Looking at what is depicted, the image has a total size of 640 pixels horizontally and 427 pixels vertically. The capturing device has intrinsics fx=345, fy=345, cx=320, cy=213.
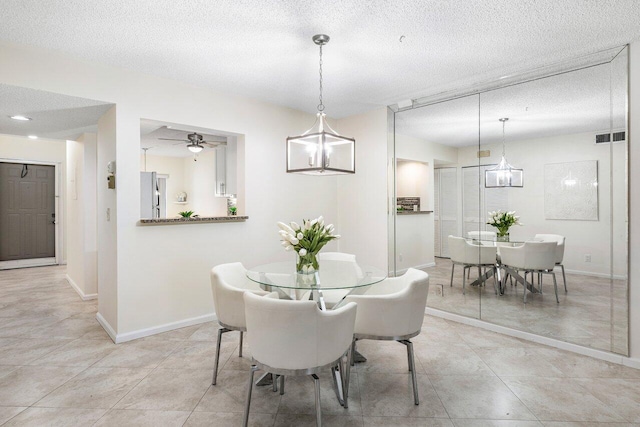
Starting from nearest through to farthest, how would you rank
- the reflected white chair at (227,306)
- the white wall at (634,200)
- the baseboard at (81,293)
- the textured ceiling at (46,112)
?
1. the reflected white chair at (227,306)
2. the white wall at (634,200)
3. the textured ceiling at (46,112)
4. the baseboard at (81,293)

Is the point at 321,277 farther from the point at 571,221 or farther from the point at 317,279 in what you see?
the point at 571,221

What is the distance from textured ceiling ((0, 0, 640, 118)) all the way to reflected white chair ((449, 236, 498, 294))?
1.66 m

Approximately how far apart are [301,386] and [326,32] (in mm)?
2495

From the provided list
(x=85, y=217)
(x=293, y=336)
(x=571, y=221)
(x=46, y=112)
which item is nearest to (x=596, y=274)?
(x=571, y=221)

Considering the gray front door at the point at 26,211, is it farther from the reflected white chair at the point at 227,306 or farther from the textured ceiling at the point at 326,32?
the reflected white chair at the point at 227,306

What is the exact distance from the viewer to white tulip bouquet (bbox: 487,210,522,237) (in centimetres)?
328

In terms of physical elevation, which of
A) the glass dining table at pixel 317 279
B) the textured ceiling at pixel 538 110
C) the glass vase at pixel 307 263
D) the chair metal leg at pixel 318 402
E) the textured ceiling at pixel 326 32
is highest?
the textured ceiling at pixel 326 32

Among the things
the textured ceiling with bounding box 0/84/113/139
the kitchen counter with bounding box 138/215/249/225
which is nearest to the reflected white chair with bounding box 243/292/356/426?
the kitchen counter with bounding box 138/215/249/225

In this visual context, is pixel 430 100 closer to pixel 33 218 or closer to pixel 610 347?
pixel 610 347

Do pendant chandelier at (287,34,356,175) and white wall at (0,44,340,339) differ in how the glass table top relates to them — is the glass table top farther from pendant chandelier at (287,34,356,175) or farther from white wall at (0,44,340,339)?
white wall at (0,44,340,339)

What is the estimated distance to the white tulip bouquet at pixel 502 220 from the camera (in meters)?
3.28

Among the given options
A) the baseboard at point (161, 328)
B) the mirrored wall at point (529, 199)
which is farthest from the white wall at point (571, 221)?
the baseboard at point (161, 328)

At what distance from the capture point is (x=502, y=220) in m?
3.35

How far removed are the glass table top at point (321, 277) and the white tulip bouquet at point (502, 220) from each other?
1.47 metres
